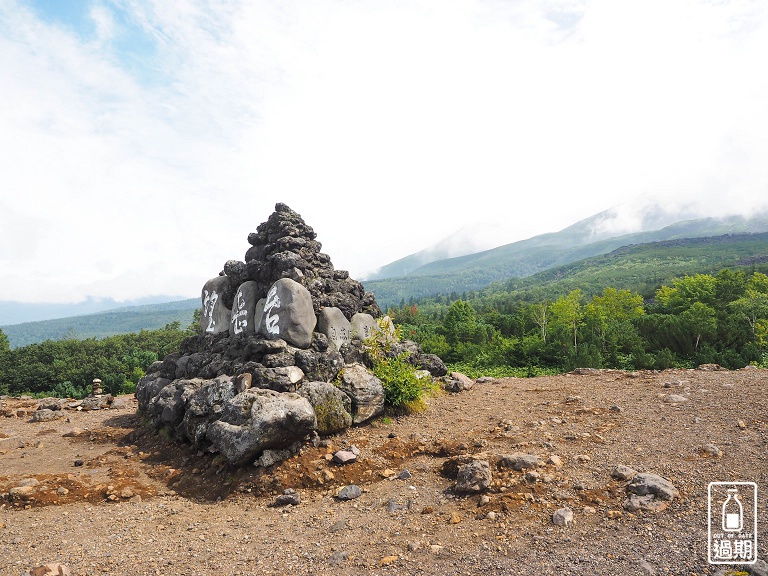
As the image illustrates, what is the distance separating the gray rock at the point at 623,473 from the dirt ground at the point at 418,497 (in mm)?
148

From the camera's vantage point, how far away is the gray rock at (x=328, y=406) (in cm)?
854

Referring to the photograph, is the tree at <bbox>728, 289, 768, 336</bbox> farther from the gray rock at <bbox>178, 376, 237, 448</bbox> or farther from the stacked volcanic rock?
the gray rock at <bbox>178, 376, 237, 448</bbox>

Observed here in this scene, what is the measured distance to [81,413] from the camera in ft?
45.1

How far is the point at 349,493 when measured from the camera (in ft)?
21.1

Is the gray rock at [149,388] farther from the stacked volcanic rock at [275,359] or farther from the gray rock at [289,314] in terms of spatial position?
the gray rock at [289,314]

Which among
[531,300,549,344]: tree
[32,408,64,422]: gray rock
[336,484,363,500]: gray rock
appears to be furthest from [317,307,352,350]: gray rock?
[531,300,549,344]: tree

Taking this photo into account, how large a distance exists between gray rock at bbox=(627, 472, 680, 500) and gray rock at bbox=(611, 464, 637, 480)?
0.18m

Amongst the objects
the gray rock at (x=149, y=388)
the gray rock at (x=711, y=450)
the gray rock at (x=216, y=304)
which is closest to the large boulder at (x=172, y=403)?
the gray rock at (x=149, y=388)

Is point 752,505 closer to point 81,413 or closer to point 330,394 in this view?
point 330,394

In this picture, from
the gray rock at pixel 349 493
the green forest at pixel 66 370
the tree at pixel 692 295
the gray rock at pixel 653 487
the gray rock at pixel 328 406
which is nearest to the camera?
the gray rock at pixel 653 487

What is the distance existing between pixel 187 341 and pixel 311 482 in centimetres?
891

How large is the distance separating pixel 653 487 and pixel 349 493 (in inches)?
167

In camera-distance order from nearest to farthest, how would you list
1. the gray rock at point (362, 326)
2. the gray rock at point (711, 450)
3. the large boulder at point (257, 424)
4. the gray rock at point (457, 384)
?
the gray rock at point (711, 450) < the large boulder at point (257, 424) < the gray rock at point (362, 326) < the gray rock at point (457, 384)

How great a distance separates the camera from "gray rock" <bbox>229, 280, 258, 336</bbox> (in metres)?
11.7
